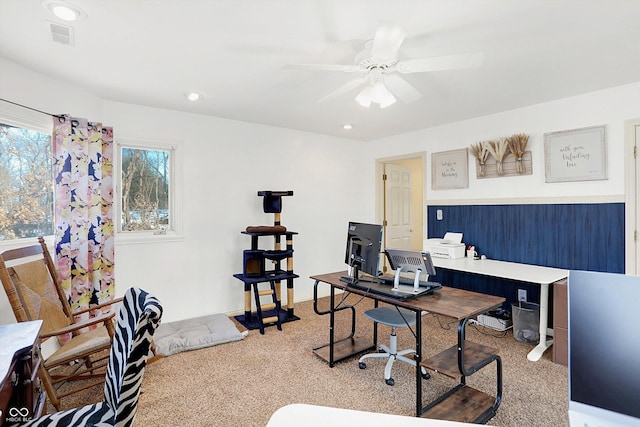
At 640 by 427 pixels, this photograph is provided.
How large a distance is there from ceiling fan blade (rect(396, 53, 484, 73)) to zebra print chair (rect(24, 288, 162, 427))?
6.17 feet

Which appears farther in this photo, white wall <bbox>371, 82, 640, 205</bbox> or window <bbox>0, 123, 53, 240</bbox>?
white wall <bbox>371, 82, 640, 205</bbox>

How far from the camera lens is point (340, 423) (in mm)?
850

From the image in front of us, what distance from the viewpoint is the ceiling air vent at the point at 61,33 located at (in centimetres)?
194

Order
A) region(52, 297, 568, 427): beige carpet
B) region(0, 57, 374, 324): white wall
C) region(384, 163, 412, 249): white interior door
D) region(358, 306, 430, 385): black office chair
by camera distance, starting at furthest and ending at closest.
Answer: region(384, 163, 412, 249): white interior door < region(0, 57, 374, 324): white wall < region(358, 306, 430, 385): black office chair < region(52, 297, 568, 427): beige carpet

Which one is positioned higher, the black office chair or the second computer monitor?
the second computer monitor

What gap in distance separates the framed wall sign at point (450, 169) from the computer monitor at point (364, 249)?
2.13 meters

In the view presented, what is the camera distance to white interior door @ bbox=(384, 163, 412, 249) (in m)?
5.23

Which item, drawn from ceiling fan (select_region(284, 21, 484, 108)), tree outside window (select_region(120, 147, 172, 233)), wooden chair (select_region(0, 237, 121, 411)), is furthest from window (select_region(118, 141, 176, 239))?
ceiling fan (select_region(284, 21, 484, 108))

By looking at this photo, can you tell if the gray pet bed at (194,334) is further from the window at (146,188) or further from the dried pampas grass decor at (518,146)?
the dried pampas grass decor at (518,146)

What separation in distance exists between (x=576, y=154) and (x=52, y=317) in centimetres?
474

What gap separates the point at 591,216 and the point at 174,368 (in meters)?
4.06

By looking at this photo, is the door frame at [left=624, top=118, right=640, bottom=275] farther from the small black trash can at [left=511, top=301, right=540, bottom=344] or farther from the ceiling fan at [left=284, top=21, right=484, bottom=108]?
the ceiling fan at [left=284, top=21, right=484, bottom=108]

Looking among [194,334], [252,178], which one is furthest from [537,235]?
[194,334]

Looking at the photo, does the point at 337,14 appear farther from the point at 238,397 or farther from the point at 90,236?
the point at 90,236
